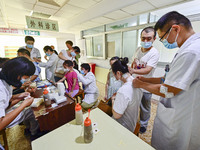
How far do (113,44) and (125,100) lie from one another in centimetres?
351

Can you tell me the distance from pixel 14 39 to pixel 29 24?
3.77m

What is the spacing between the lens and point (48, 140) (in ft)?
2.50

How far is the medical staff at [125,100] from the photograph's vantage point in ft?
3.17

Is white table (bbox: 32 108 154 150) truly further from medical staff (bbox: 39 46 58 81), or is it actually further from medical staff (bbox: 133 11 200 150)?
medical staff (bbox: 39 46 58 81)

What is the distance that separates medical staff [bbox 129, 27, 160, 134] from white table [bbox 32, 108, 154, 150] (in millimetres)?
931

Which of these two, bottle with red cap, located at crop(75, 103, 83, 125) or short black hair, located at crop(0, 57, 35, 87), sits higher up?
short black hair, located at crop(0, 57, 35, 87)

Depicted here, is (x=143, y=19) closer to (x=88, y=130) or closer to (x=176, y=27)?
(x=176, y=27)

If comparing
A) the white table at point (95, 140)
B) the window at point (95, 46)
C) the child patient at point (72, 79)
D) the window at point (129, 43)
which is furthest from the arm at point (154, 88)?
the window at point (95, 46)

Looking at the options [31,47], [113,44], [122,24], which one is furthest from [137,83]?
[113,44]

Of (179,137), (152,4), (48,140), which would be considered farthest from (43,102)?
(152,4)

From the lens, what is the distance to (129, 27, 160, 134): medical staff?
1494mm

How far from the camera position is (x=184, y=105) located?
29.1 inches

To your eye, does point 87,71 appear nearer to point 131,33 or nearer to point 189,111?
point 189,111

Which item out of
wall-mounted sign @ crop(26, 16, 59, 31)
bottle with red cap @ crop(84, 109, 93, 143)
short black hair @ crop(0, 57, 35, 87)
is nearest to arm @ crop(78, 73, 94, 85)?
short black hair @ crop(0, 57, 35, 87)
